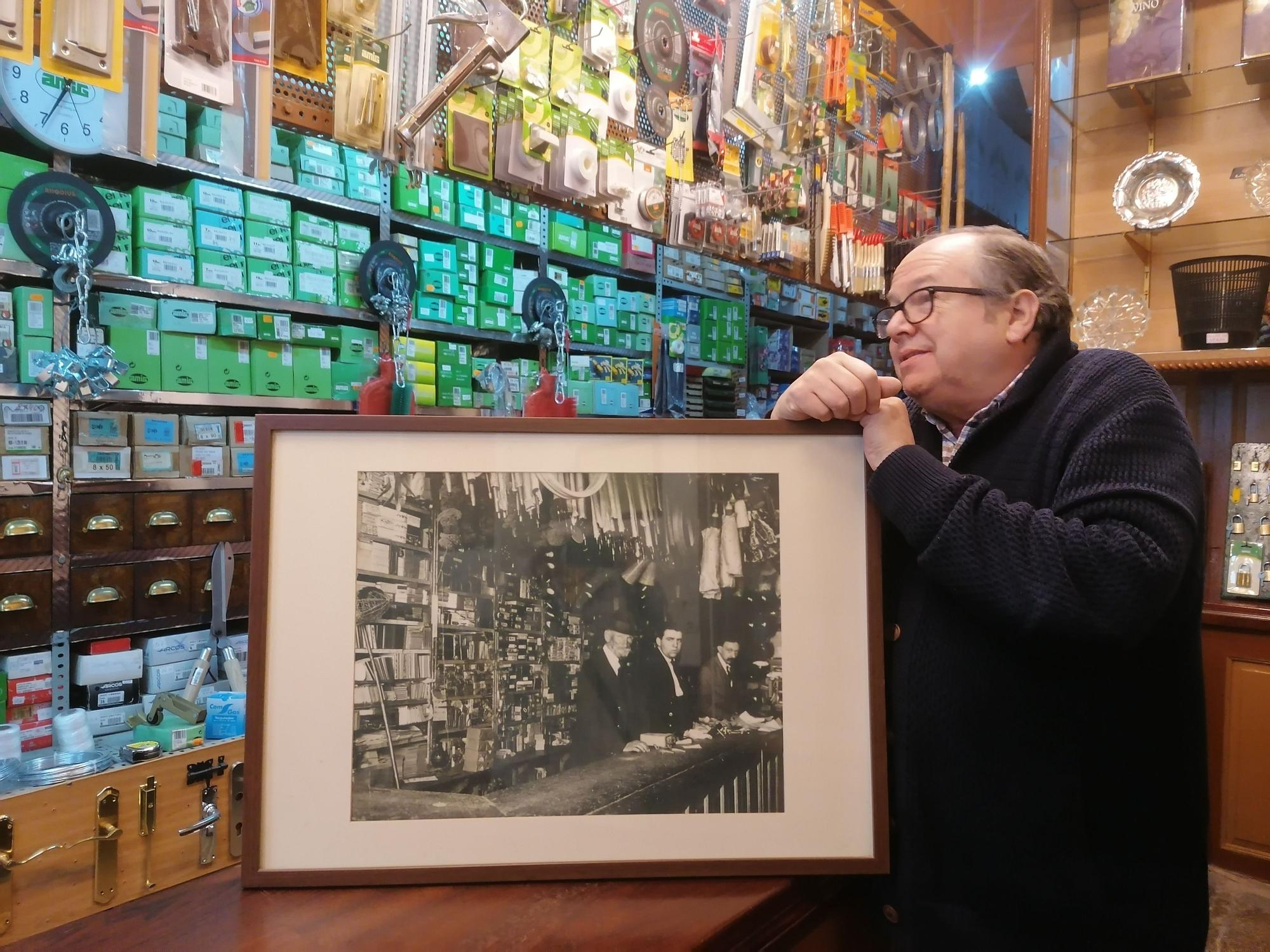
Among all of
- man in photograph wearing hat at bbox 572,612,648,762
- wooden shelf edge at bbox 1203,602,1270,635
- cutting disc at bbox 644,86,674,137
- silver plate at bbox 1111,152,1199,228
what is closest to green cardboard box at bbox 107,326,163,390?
cutting disc at bbox 644,86,674,137

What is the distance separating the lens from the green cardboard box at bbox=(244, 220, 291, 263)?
305cm

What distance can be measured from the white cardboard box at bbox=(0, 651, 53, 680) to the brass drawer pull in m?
0.18

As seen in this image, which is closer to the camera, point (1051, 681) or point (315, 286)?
point (1051, 681)

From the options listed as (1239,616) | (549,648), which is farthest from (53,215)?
(1239,616)

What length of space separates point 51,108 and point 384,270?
1190 mm

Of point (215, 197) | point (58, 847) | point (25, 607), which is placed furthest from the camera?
point (215, 197)

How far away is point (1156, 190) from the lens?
3031 millimetres

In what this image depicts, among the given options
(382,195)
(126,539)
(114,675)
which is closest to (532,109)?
(382,195)

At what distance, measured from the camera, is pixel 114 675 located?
2.80 meters

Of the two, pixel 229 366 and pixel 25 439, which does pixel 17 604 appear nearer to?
pixel 25 439

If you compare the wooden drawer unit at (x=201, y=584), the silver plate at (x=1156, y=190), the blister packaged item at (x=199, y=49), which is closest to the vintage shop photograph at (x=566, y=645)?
the blister packaged item at (x=199, y=49)

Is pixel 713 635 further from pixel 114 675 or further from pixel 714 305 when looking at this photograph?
pixel 714 305

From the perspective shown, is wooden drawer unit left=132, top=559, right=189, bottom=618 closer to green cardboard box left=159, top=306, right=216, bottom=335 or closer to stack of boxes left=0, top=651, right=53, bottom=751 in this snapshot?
stack of boxes left=0, top=651, right=53, bottom=751

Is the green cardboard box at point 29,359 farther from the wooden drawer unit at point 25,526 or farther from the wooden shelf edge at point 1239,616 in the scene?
the wooden shelf edge at point 1239,616
